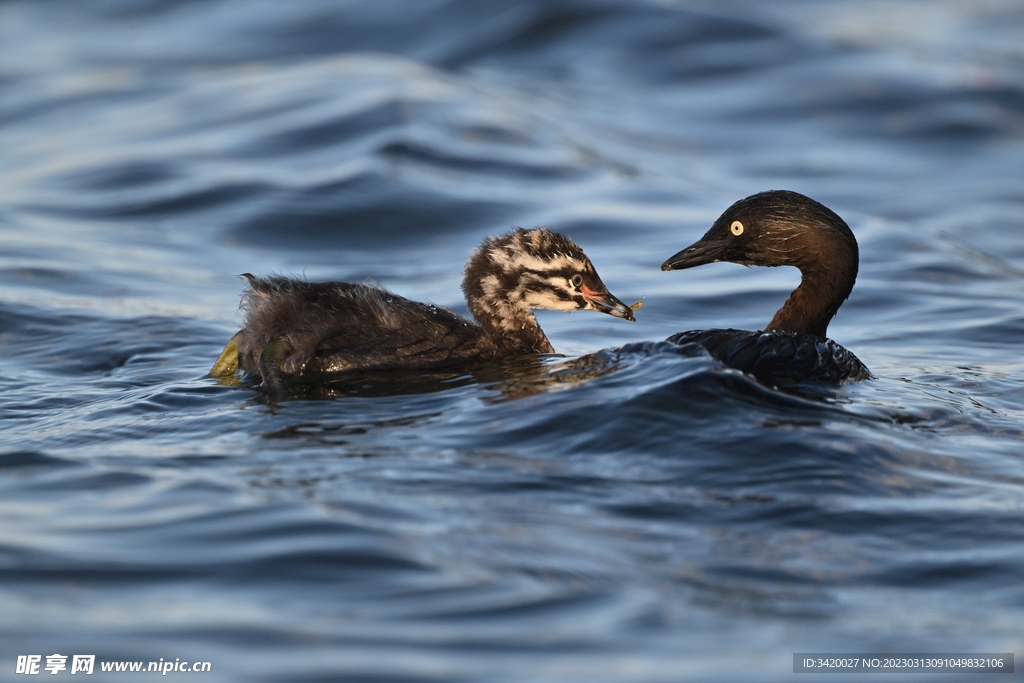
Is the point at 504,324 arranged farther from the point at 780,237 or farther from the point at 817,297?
the point at 817,297

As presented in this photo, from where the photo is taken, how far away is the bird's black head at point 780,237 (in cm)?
831

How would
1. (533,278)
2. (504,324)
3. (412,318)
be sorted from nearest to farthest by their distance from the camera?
(412,318) → (533,278) → (504,324)

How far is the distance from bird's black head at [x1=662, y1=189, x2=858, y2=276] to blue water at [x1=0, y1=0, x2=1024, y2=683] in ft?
3.25

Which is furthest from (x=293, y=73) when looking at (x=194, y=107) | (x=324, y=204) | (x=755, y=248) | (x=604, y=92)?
(x=755, y=248)

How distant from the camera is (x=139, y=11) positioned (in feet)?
72.8

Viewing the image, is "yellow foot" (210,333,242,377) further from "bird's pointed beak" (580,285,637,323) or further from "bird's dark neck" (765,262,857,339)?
"bird's dark neck" (765,262,857,339)

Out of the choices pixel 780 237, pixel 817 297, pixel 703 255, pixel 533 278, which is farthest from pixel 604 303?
pixel 817 297

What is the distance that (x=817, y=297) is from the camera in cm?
844

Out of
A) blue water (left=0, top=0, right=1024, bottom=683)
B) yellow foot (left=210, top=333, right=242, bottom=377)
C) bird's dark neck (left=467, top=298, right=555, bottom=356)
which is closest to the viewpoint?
blue water (left=0, top=0, right=1024, bottom=683)

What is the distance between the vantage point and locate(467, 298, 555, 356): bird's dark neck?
8266mm

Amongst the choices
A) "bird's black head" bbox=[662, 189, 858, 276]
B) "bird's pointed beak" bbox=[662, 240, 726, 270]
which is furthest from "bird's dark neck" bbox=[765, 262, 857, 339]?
"bird's pointed beak" bbox=[662, 240, 726, 270]

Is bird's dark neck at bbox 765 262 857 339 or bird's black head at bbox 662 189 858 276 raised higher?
bird's black head at bbox 662 189 858 276

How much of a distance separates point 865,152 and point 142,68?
10049 millimetres

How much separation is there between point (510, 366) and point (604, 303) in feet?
2.45
